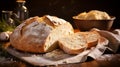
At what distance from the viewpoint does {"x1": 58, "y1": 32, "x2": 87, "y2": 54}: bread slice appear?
1.53 meters

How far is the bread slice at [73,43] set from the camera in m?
1.53

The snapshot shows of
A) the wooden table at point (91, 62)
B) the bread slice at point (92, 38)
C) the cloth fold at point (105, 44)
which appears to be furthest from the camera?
the bread slice at point (92, 38)

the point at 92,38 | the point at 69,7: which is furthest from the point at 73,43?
the point at 69,7

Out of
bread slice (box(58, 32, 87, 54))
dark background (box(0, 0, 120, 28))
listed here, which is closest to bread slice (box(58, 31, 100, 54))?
bread slice (box(58, 32, 87, 54))

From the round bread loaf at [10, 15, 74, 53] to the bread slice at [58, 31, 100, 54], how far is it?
2.4 inches

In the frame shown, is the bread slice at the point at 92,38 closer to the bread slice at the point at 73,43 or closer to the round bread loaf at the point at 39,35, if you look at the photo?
the bread slice at the point at 73,43

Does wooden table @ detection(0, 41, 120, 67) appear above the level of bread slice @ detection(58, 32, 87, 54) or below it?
below

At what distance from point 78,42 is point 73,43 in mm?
37

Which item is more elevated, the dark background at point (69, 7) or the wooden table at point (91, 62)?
the dark background at point (69, 7)

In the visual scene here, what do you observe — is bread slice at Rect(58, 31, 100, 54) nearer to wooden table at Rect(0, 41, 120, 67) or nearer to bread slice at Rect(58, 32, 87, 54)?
bread slice at Rect(58, 32, 87, 54)

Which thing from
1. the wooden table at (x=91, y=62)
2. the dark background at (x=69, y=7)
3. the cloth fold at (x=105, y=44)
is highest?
the dark background at (x=69, y=7)

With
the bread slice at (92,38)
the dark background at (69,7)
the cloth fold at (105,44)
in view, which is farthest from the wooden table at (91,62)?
the dark background at (69,7)

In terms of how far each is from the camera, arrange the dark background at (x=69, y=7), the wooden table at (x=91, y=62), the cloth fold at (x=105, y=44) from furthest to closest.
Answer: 1. the dark background at (x=69, y=7)
2. the cloth fold at (x=105, y=44)
3. the wooden table at (x=91, y=62)

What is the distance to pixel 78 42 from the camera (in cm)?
162
